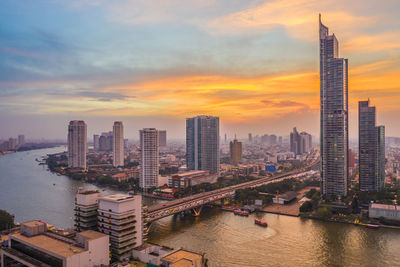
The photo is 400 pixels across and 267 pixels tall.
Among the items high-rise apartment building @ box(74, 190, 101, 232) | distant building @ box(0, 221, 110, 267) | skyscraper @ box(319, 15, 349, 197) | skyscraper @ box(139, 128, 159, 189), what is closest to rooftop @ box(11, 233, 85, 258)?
distant building @ box(0, 221, 110, 267)

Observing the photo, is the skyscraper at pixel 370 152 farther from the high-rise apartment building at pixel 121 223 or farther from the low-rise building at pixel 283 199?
the high-rise apartment building at pixel 121 223

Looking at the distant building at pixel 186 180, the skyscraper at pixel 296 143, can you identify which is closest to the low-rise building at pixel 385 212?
the distant building at pixel 186 180

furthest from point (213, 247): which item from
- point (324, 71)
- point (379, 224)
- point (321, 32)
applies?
point (321, 32)

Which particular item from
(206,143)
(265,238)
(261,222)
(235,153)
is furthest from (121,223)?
(235,153)

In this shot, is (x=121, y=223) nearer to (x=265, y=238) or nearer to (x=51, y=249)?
(x=51, y=249)

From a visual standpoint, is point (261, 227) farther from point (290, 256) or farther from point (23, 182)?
point (23, 182)

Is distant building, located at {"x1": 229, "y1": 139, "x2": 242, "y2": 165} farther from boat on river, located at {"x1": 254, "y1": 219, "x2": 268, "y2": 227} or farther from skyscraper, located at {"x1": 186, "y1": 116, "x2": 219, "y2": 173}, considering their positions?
boat on river, located at {"x1": 254, "y1": 219, "x2": 268, "y2": 227}
